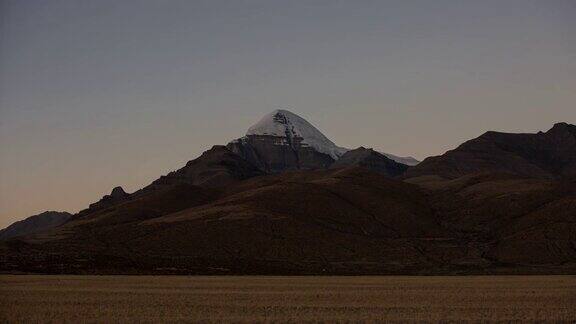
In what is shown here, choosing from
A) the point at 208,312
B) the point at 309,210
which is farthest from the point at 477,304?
the point at 309,210

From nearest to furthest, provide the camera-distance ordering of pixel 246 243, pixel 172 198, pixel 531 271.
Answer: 1. pixel 531 271
2. pixel 246 243
3. pixel 172 198

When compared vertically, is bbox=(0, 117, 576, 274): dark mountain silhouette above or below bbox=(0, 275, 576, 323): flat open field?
above

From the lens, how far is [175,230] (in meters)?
130

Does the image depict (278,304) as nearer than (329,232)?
Yes

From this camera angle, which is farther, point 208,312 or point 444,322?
point 208,312

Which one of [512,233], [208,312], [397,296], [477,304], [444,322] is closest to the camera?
[444,322]

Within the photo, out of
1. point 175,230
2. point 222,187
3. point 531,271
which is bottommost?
point 531,271

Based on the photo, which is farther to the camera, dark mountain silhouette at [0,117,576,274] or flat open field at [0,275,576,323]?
dark mountain silhouette at [0,117,576,274]

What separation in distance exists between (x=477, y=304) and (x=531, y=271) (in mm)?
61659

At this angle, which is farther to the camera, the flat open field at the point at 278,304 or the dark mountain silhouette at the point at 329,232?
the dark mountain silhouette at the point at 329,232

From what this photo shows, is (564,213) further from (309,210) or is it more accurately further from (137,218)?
(137,218)

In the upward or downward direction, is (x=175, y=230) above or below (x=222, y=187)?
below

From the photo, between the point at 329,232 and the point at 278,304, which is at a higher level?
the point at 329,232

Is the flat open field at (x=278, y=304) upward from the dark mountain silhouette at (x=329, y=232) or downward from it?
downward
